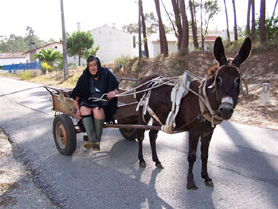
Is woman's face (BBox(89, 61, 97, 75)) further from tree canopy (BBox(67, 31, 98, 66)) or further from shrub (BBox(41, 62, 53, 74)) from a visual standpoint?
tree canopy (BBox(67, 31, 98, 66))

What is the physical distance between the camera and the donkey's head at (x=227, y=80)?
3.09 m

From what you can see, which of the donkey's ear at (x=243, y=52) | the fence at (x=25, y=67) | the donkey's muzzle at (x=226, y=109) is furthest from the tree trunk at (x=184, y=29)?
the fence at (x=25, y=67)

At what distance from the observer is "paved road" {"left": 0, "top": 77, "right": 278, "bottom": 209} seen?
3.58m

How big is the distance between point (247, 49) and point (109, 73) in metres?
2.70

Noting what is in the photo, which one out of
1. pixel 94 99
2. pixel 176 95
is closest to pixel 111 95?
pixel 94 99

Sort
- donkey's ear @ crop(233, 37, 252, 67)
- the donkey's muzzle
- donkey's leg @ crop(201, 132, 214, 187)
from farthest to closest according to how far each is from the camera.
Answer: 1. donkey's leg @ crop(201, 132, 214, 187)
2. donkey's ear @ crop(233, 37, 252, 67)
3. the donkey's muzzle

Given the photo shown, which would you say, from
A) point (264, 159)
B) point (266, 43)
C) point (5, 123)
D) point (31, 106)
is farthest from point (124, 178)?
point (266, 43)

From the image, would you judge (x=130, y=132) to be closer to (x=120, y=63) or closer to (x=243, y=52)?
(x=243, y=52)

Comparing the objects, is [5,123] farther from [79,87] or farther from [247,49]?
[247,49]

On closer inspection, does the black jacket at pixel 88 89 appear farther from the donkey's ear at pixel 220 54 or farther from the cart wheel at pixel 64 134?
the donkey's ear at pixel 220 54

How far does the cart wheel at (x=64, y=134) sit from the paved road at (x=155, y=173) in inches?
6.6

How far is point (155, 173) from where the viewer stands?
4453 millimetres

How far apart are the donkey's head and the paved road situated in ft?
4.12

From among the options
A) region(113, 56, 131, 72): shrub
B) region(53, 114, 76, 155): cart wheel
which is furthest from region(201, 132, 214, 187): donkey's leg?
region(113, 56, 131, 72): shrub
